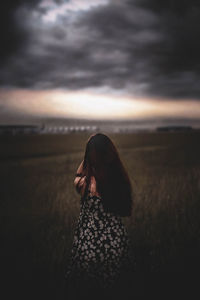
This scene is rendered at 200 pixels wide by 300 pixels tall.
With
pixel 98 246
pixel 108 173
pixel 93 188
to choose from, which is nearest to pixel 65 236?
pixel 98 246

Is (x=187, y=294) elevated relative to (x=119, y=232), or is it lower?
lower

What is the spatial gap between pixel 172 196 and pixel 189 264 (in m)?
3.79

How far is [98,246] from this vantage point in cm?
269

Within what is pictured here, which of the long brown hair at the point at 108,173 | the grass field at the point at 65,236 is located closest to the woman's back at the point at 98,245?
the long brown hair at the point at 108,173

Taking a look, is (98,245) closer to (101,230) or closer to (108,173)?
(101,230)

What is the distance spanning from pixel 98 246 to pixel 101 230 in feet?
0.64

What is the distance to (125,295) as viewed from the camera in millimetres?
3006

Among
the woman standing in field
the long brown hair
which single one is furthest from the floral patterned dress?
the long brown hair

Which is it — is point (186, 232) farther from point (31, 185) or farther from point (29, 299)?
point (31, 185)

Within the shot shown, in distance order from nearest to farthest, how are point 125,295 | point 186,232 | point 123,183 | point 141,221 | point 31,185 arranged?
point 123,183 < point 125,295 < point 186,232 < point 141,221 < point 31,185

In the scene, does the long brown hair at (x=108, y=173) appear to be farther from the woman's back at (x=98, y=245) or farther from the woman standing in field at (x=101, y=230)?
the woman's back at (x=98, y=245)

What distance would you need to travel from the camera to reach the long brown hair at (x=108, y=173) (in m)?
2.46

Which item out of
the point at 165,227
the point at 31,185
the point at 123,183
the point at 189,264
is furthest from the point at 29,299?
the point at 31,185

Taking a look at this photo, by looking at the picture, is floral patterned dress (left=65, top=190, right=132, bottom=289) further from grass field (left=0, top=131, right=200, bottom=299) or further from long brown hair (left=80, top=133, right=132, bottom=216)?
grass field (left=0, top=131, right=200, bottom=299)
